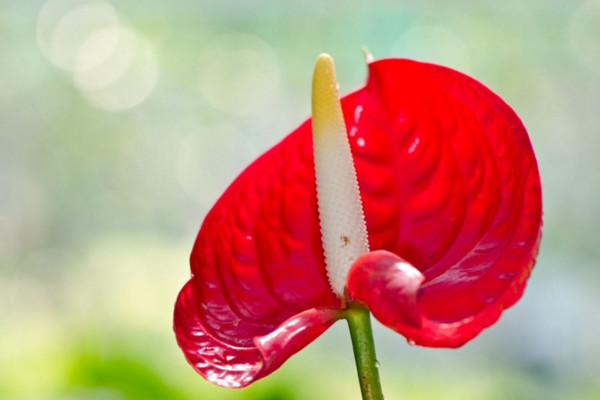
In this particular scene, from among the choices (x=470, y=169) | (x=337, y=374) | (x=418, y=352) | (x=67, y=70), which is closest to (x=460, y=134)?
(x=470, y=169)

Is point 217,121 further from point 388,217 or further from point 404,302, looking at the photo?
point 404,302

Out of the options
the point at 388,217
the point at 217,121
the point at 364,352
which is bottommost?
the point at 364,352

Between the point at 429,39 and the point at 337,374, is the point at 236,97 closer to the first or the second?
the point at 429,39

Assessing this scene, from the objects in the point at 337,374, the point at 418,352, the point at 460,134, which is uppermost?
the point at 418,352

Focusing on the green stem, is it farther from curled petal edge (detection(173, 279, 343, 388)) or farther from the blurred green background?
the blurred green background

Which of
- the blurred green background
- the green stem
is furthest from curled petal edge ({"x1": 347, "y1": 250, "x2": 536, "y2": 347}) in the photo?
the blurred green background

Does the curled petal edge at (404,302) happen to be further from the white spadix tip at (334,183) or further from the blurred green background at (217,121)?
the blurred green background at (217,121)

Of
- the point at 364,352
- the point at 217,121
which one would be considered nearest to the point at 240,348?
the point at 364,352
